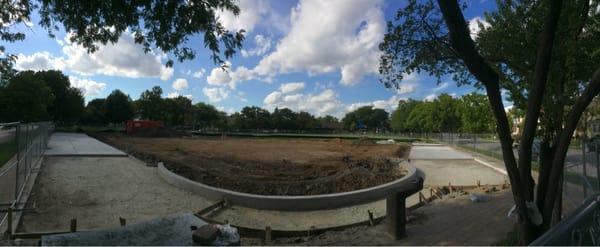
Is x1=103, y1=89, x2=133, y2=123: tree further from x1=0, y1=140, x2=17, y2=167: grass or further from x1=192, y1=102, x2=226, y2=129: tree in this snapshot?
x1=0, y1=140, x2=17, y2=167: grass

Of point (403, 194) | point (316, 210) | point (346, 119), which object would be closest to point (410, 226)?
point (403, 194)

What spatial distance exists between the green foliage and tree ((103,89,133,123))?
83.7 m

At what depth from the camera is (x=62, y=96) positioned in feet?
239

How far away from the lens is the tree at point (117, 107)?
90.4 metres

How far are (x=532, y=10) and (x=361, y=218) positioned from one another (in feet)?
26.4

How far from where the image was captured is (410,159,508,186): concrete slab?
19.6 metres

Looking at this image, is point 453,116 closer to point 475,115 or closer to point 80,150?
point 475,115

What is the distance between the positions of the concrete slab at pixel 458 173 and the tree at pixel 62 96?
70258 millimetres

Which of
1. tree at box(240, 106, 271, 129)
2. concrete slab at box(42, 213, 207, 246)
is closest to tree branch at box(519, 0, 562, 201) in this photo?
concrete slab at box(42, 213, 207, 246)

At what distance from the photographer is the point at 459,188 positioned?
16.4 m

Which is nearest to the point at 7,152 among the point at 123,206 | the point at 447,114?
the point at 123,206

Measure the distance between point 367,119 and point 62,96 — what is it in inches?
4303

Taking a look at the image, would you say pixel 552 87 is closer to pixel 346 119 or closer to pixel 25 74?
pixel 25 74

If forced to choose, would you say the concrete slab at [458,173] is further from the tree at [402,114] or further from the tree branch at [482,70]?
the tree at [402,114]
